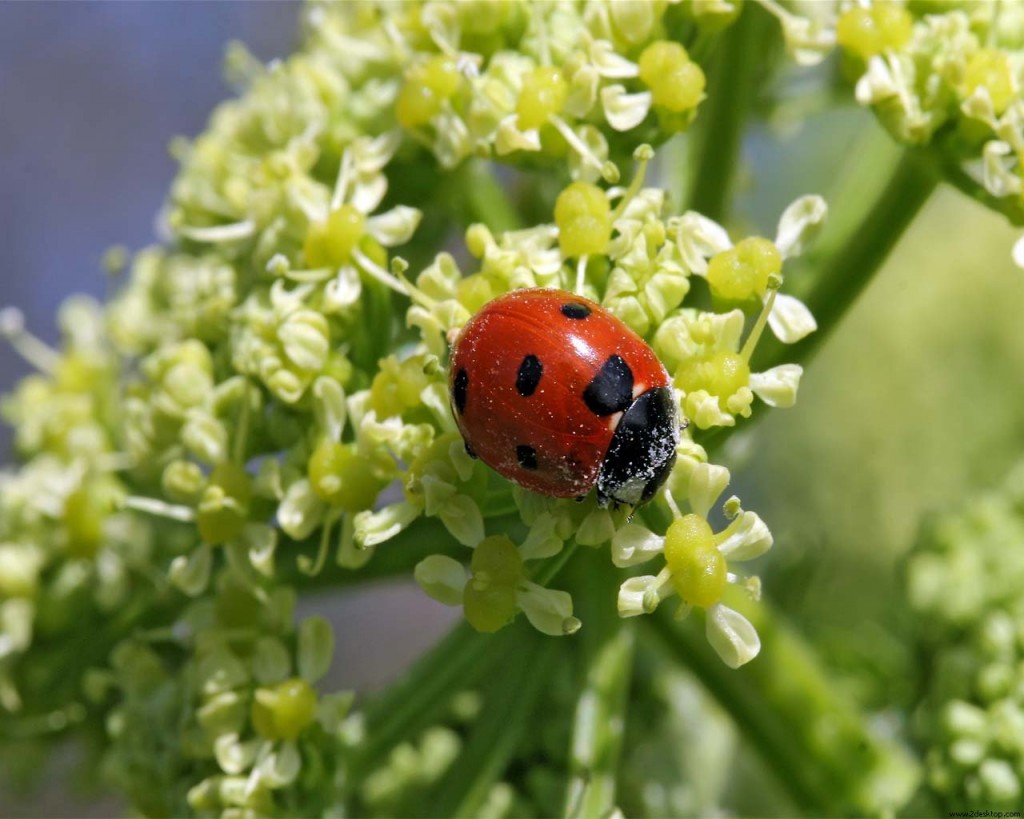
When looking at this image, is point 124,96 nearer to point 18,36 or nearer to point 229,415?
point 18,36

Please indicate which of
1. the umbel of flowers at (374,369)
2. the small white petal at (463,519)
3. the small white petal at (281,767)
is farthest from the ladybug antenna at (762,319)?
the small white petal at (281,767)

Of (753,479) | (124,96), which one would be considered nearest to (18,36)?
(124,96)

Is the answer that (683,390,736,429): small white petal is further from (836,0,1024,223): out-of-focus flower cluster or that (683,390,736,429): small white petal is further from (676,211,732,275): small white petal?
(836,0,1024,223): out-of-focus flower cluster

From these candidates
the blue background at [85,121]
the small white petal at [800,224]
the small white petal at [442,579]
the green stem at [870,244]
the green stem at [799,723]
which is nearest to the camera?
the small white petal at [442,579]

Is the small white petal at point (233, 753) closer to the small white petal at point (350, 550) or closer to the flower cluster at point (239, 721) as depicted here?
the flower cluster at point (239, 721)

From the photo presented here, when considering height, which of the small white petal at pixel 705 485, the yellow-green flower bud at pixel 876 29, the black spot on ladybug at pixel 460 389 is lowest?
the black spot on ladybug at pixel 460 389

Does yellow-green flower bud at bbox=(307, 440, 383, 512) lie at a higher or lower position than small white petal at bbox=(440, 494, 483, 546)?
lower

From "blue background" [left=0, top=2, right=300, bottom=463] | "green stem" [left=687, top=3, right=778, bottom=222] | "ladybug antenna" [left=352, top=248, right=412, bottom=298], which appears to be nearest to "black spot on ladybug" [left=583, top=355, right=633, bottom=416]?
"ladybug antenna" [left=352, top=248, right=412, bottom=298]
